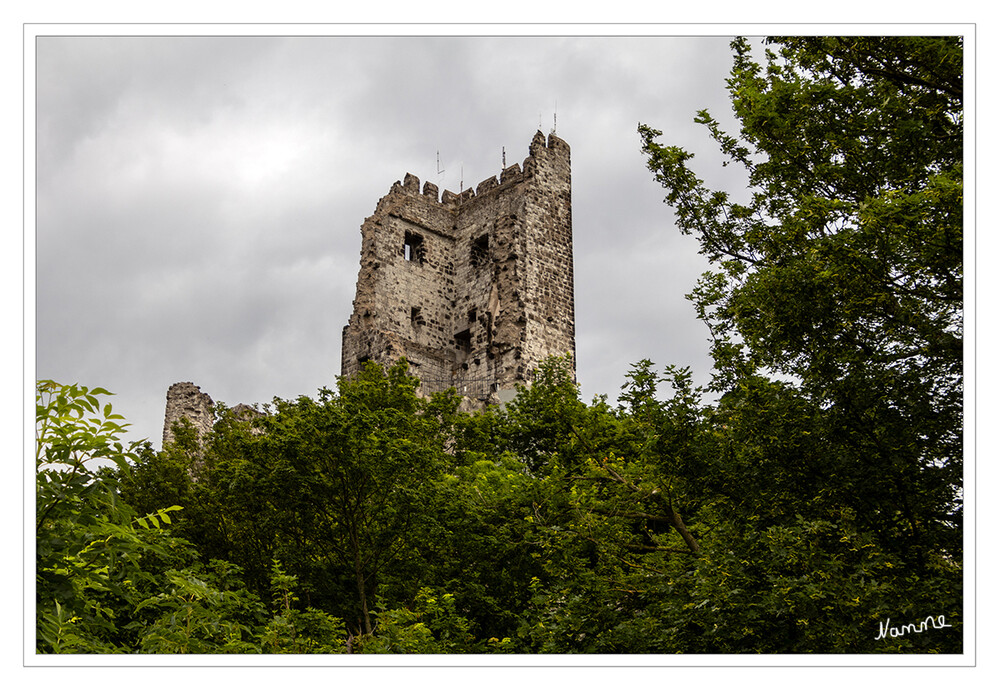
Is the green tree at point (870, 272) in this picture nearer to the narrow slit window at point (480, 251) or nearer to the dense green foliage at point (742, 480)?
the dense green foliage at point (742, 480)

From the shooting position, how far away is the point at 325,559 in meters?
9.88

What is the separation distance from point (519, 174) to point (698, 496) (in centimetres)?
1485

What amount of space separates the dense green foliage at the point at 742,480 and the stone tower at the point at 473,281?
29.6ft

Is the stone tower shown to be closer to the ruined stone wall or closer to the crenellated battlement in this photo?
the crenellated battlement

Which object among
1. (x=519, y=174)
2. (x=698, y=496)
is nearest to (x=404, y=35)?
(x=698, y=496)

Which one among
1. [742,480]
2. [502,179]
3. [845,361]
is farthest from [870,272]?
[502,179]

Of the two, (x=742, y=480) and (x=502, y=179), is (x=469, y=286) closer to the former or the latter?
(x=502, y=179)

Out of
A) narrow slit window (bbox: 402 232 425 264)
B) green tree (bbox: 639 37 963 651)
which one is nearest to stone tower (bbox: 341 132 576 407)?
narrow slit window (bbox: 402 232 425 264)

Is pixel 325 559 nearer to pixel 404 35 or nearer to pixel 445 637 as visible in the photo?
pixel 445 637

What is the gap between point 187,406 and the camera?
66.9 ft

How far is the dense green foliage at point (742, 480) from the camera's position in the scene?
5598mm

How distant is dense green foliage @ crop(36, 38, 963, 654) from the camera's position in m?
5.60

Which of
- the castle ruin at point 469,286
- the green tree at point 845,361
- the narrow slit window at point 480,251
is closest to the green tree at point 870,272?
the green tree at point 845,361
